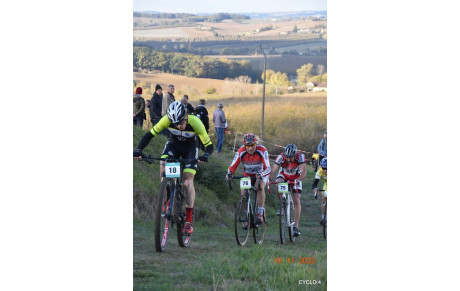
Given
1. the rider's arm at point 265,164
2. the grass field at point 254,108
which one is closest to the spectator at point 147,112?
the grass field at point 254,108

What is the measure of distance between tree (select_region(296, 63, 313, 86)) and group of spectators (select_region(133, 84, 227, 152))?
1680 millimetres

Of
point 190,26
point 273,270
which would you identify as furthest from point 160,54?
point 273,270

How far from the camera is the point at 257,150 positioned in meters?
14.4

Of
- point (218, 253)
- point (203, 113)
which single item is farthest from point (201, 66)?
point (218, 253)

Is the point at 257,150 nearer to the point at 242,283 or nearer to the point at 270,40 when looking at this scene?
the point at 270,40

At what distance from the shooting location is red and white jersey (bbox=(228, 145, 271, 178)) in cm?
1436

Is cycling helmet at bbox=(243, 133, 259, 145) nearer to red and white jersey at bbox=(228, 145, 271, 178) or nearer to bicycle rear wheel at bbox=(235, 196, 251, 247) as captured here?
red and white jersey at bbox=(228, 145, 271, 178)

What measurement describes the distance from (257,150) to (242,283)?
3.55m

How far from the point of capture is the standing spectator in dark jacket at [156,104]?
1325cm

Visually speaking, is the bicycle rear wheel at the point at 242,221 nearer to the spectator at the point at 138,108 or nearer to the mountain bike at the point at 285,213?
the mountain bike at the point at 285,213

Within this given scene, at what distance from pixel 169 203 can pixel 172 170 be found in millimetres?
546

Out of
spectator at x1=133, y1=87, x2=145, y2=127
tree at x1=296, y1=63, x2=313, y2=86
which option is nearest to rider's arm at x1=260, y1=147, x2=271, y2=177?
tree at x1=296, y1=63, x2=313, y2=86

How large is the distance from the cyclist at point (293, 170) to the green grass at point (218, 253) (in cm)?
18
